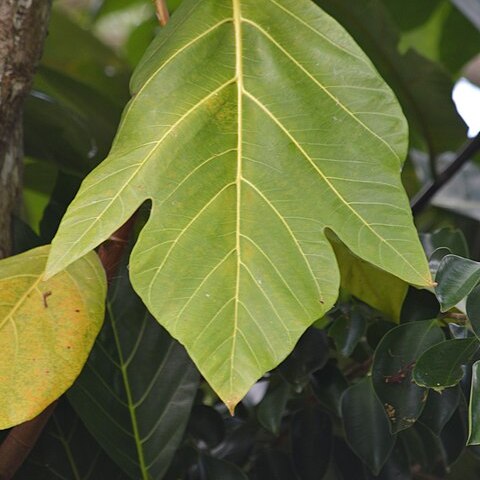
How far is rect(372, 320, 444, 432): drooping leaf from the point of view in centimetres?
69

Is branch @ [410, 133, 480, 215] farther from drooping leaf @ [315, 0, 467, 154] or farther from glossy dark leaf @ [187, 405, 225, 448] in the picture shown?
glossy dark leaf @ [187, 405, 225, 448]

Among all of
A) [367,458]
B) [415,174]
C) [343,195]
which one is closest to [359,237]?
[343,195]

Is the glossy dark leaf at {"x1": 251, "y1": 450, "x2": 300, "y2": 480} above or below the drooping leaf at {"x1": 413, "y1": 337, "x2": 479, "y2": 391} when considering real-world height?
below

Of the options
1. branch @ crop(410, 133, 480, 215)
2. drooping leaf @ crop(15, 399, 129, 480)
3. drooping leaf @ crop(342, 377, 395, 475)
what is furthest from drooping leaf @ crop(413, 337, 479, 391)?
branch @ crop(410, 133, 480, 215)

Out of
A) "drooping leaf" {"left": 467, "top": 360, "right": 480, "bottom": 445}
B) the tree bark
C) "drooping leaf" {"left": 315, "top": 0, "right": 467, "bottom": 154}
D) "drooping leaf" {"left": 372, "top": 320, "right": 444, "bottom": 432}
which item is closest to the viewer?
"drooping leaf" {"left": 467, "top": 360, "right": 480, "bottom": 445}

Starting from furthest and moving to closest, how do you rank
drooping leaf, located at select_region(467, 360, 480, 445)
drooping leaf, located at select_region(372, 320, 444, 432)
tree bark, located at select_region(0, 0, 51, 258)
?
tree bark, located at select_region(0, 0, 51, 258) < drooping leaf, located at select_region(372, 320, 444, 432) < drooping leaf, located at select_region(467, 360, 480, 445)

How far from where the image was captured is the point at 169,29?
72 cm

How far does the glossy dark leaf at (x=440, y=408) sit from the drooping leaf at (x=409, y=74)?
1.83 feet

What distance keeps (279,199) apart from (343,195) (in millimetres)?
50

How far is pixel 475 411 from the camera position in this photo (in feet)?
1.91

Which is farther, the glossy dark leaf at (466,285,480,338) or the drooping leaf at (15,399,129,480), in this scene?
the drooping leaf at (15,399,129,480)

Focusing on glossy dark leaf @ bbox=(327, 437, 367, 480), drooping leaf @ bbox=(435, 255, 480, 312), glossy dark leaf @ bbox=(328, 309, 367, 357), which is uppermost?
drooping leaf @ bbox=(435, 255, 480, 312)

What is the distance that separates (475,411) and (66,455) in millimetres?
421

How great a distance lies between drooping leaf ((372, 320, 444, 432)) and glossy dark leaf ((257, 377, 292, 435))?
0.14 meters
